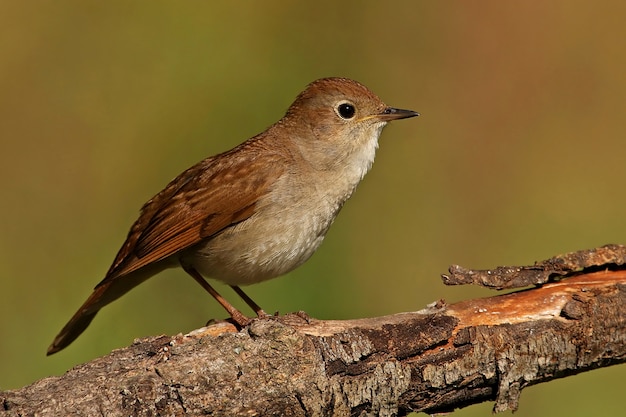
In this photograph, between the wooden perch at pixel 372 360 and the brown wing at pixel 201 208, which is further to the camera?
the brown wing at pixel 201 208

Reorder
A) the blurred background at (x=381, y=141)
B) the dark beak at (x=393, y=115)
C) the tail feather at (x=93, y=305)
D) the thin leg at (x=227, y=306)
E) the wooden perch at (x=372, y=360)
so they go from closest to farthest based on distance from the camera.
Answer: the wooden perch at (x=372, y=360)
the thin leg at (x=227, y=306)
the tail feather at (x=93, y=305)
the dark beak at (x=393, y=115)
the blurred background at (x=381, y=141)

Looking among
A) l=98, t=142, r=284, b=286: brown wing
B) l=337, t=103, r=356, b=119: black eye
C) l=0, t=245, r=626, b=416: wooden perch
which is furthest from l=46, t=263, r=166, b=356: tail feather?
l=337, t=103, r=356, b=119: black eye

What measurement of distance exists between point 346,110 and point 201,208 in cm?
106

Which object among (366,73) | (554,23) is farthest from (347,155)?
(554,23)

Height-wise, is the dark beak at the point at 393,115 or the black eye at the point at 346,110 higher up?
the black eye at the point at 346,110

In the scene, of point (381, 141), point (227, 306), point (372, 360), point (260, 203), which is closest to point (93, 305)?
point (227, 306)

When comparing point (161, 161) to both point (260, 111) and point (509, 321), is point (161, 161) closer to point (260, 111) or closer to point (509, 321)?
point (260, 111)

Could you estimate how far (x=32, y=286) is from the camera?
23.4 ft

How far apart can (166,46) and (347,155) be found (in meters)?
3.76

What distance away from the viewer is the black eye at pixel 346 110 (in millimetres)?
5695

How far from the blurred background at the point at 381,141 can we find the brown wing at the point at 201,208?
1244 millimetres

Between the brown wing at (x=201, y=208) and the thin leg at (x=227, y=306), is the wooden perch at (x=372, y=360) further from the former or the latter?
the brown wing at (x=201, y=208)

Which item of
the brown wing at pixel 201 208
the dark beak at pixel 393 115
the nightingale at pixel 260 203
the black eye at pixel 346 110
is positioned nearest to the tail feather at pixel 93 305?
the nightingale at pixel 260 203

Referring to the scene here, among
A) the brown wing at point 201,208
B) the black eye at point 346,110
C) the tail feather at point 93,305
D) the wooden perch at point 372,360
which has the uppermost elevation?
the black eye at point 346,110
